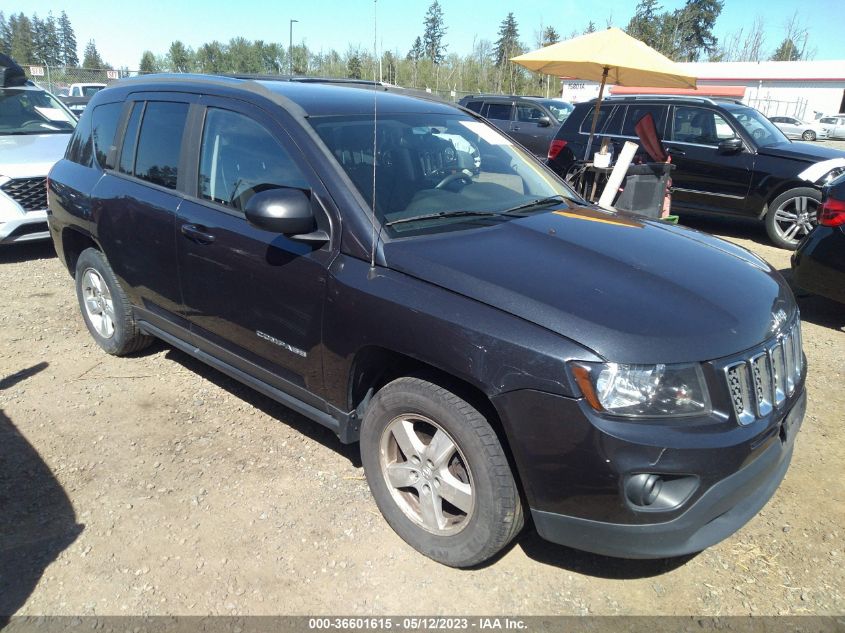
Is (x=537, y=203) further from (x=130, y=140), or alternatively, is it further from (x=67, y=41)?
(x=67, y=41)

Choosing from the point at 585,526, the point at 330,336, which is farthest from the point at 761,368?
the point at 330,336

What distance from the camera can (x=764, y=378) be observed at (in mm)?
2393

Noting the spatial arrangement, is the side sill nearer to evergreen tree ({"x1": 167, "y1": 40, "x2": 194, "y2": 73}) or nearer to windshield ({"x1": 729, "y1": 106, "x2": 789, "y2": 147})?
windshield ({"x1": 729, "y1": 106, "x2": 789, "y2": 147})

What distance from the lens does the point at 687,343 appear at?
7.25 feet

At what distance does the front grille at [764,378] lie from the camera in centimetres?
227

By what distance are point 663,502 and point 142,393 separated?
10.9 feet

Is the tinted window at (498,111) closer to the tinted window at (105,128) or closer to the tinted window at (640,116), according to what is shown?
the tinted window at (640,116)

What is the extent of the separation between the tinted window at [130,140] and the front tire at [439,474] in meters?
2.44

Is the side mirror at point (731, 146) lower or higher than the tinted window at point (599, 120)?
lower

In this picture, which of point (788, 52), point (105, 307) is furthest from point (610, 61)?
point (788, 52)

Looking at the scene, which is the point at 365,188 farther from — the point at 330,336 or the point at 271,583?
the point at 271,583

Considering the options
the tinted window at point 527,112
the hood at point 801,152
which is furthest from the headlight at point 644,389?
the tinted window at point 527,112

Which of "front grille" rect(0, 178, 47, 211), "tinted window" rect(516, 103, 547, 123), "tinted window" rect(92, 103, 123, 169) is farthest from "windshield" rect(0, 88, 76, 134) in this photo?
"tinted window" rect(516, 103, 547, 123)

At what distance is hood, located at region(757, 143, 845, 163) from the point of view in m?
8.27
